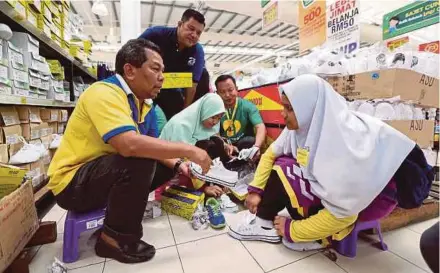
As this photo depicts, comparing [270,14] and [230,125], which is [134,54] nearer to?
[230,125]

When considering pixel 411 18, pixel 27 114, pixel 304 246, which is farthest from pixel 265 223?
pixel 411 18

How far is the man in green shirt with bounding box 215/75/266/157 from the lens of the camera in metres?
2.10

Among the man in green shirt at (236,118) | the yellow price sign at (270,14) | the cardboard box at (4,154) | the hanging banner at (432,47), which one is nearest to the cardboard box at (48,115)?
the cardboard box at (4,154)

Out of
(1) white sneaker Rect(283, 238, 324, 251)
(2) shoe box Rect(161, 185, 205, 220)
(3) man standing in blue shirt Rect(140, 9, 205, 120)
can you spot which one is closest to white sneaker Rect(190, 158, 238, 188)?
(2) shoe box Rect(161, 185, 205, 220)

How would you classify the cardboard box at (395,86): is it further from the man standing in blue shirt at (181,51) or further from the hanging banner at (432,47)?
the hanging banner at (432,47)

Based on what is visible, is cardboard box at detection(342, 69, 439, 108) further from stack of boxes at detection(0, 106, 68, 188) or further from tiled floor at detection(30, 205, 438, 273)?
stack of boxes at detection(0, 106, 68, 188)

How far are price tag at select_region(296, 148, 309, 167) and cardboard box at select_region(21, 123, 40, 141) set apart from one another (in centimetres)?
163

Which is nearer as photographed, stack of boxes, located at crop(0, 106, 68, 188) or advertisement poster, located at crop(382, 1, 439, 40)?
stack of boxes, located at crop(0, 106, 68, 188)

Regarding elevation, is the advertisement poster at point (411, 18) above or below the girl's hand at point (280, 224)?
above

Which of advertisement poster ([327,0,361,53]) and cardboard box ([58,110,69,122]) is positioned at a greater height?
advertisement poster ([327,0,361,53])

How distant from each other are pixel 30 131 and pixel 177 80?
3.56 feet

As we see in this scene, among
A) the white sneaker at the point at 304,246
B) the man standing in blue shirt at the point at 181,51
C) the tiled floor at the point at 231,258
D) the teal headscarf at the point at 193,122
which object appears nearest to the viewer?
the tiled floor at the point at 231,258

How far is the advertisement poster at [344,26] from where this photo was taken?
210cm

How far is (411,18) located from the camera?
3.27 m
